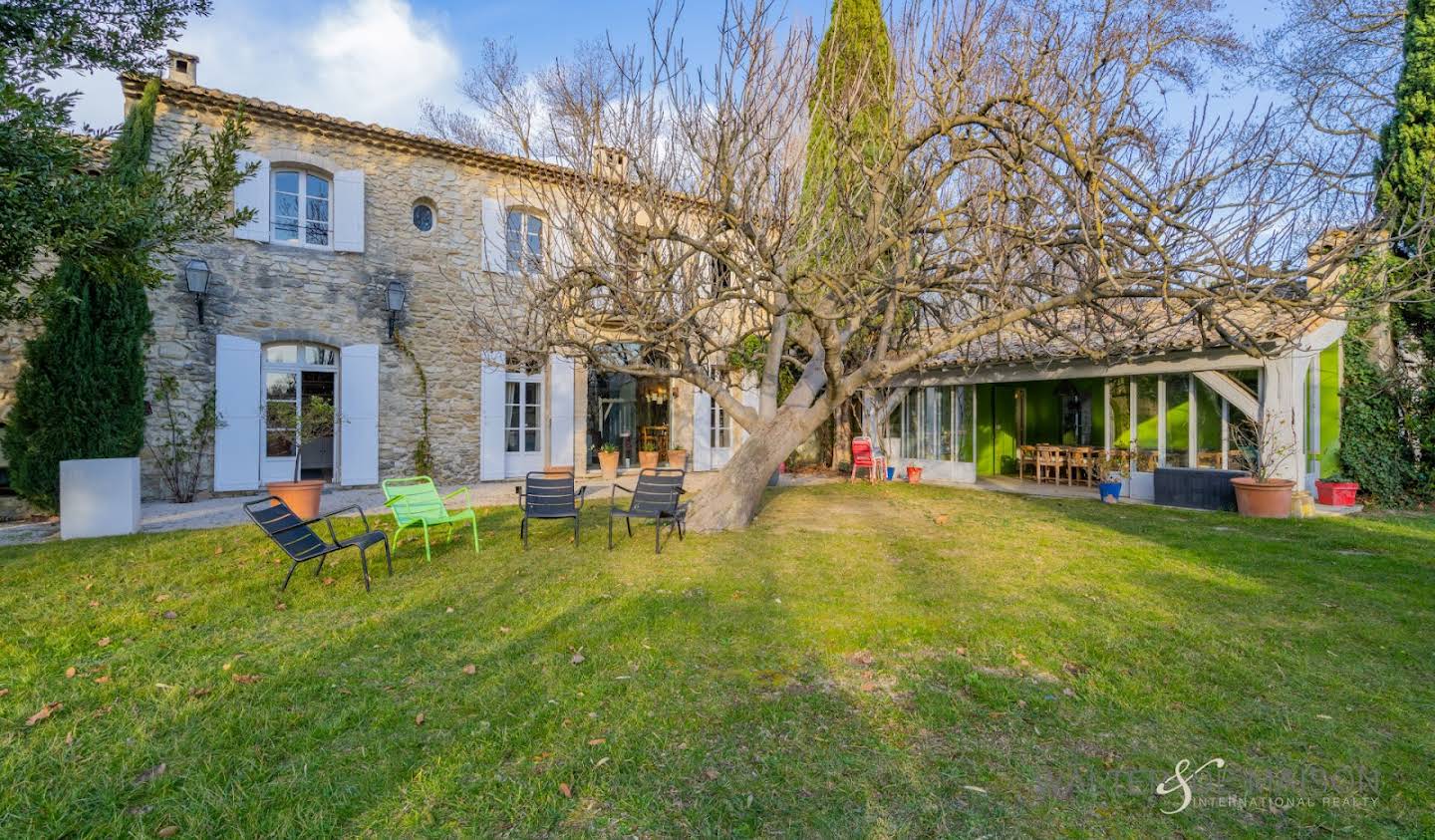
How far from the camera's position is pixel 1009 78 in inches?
223

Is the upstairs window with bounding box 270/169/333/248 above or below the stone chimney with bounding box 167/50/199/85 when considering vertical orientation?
below

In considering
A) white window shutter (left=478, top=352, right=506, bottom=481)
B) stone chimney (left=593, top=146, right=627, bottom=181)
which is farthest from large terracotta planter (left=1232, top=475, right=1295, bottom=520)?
A: white window shutter (left=478, top=352, right=506, bottom=481)

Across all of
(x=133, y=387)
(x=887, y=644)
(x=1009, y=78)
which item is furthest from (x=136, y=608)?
(x=1009, y=78)

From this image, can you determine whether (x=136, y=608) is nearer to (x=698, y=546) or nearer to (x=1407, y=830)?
(x=698, y=546)

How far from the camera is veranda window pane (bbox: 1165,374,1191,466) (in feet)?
30.3

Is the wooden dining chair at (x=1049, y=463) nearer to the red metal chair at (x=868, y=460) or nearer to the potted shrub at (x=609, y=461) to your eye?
the red metal chair at (x=868, y=460)

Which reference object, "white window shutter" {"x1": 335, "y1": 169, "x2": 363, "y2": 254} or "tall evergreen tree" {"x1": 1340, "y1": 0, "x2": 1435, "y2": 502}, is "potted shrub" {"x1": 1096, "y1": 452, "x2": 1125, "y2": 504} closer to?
"tall evergreen tree" {"x1": 1340, "y1": 0, "x2": 1435, "y2": 502}

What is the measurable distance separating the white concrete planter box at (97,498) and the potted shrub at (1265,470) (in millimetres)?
12915

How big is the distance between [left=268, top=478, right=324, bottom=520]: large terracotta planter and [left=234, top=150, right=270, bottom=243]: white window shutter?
14.2 ft

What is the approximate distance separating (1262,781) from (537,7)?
9850 mm

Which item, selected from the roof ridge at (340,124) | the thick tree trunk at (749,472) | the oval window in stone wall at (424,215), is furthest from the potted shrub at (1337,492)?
the oval window in stone wall at (424,215)

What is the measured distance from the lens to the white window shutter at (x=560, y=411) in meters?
11.5

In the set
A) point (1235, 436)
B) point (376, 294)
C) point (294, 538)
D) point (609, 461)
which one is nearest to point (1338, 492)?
point (1235, 436)

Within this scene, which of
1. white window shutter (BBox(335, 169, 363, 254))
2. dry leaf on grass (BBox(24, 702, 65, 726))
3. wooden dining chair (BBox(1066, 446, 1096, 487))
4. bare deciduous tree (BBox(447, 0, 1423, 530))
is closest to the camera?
dry leaf on grass (BBox(24, 702, 65, 726))
